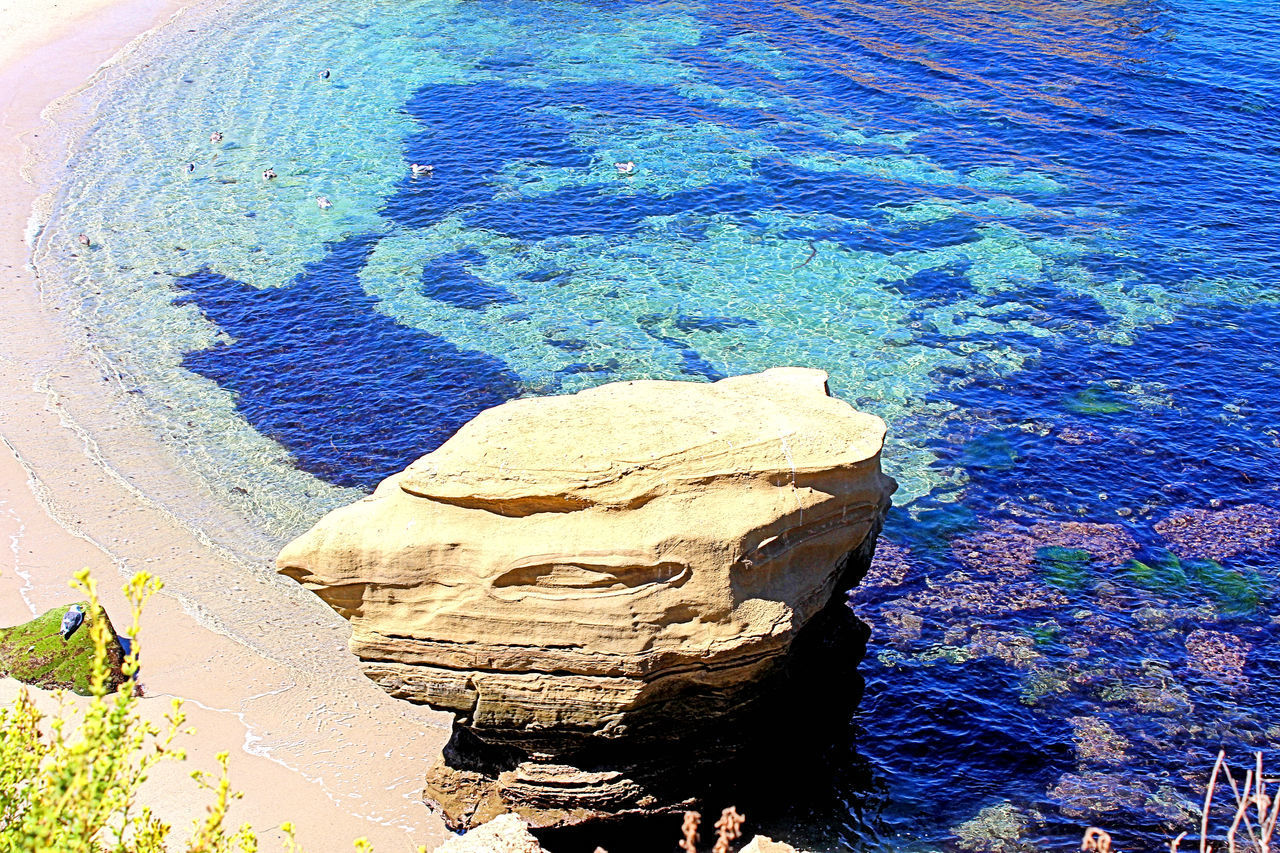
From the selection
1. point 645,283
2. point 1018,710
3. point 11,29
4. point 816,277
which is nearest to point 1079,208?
point 816,277

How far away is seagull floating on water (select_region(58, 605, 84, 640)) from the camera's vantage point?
59.0 feet

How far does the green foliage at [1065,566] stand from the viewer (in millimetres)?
20062

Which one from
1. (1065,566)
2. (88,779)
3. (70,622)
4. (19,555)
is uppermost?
(88,779)

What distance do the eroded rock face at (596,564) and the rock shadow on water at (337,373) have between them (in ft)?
31.9

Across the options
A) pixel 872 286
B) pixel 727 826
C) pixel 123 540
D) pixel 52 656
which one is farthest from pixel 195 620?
pixel 872 286

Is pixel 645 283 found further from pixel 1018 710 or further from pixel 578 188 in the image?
pixel 1018 710

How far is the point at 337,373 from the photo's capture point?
27.1 metres

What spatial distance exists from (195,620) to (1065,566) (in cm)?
1565

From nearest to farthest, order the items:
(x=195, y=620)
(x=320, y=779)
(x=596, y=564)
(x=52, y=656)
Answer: (x=596, y=564) < (x=320, y=779) < (x=52, y=656) < (x=195, y=620)

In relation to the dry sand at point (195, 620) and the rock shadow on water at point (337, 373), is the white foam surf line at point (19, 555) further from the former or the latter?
the rock shadow on water at point (337, 373)

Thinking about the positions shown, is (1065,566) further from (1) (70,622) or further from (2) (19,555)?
(2) (19,555)

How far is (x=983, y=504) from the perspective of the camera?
73.0ft

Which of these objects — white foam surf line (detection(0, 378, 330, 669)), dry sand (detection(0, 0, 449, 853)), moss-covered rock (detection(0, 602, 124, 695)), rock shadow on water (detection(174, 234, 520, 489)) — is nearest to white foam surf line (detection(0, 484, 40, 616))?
dry sand (detection(0, 0, 449, 853))

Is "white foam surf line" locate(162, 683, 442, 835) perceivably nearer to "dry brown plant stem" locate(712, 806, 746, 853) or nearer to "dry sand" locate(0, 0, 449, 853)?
"dry sand" locate(0, 0, 449, 853)
